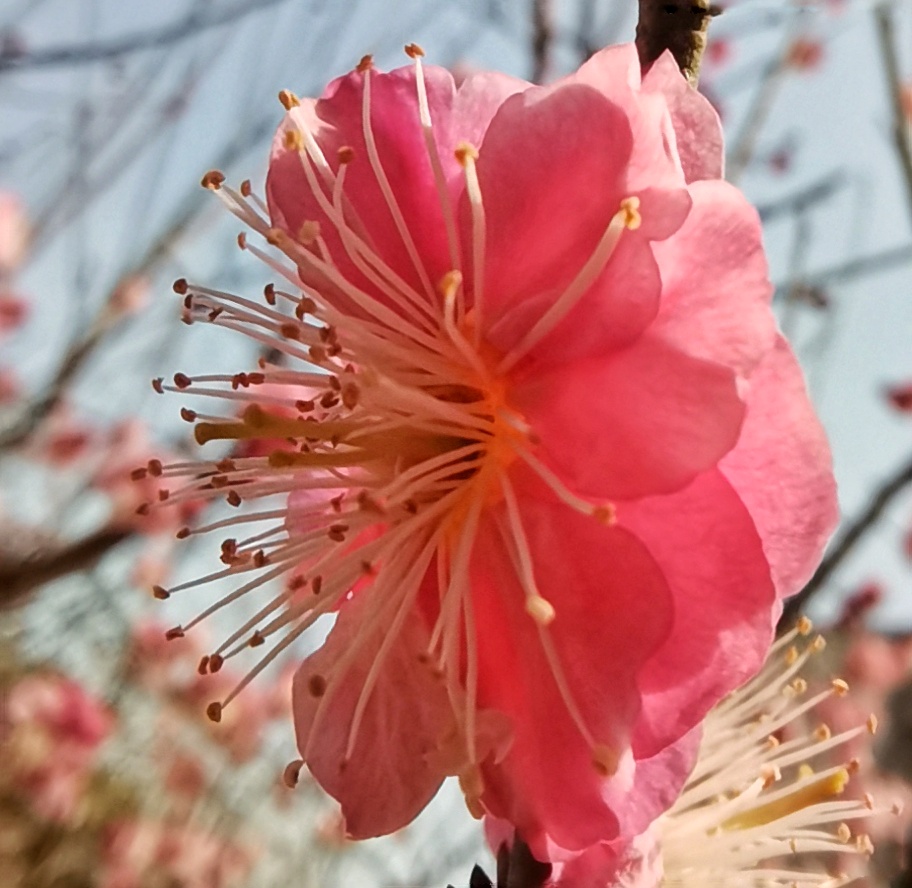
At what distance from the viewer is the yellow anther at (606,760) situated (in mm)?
415

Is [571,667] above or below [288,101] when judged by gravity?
below

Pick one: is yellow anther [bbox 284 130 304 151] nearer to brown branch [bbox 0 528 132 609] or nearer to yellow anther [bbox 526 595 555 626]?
yellow anther [bbox 526 595 555 626]

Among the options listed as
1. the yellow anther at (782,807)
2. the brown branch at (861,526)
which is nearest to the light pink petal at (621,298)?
the yellow anther at (782,807)

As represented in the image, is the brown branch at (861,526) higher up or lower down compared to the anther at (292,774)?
lower down

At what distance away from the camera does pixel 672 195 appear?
423mm

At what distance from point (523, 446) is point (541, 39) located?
45.0 inches

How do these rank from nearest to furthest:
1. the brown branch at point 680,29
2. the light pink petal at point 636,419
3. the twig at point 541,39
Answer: the light pink petal at point 636,419, the brown branch at point 680,29, the twig at point 541,39

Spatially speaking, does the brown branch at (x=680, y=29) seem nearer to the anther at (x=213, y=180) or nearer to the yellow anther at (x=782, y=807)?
the anther at (x=213, y=180)

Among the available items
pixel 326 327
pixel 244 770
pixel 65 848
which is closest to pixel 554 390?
pixel 326 327

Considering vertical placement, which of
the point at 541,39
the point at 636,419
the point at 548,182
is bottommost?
the point at 636,419

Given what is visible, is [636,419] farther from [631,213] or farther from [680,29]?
[680,29]

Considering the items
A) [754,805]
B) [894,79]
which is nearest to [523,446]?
[754,805]

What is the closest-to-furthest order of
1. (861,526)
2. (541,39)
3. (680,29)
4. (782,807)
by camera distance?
(680,29) < (782,807) < (861,526) < (541,39)

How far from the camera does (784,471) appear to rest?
0.44 m
